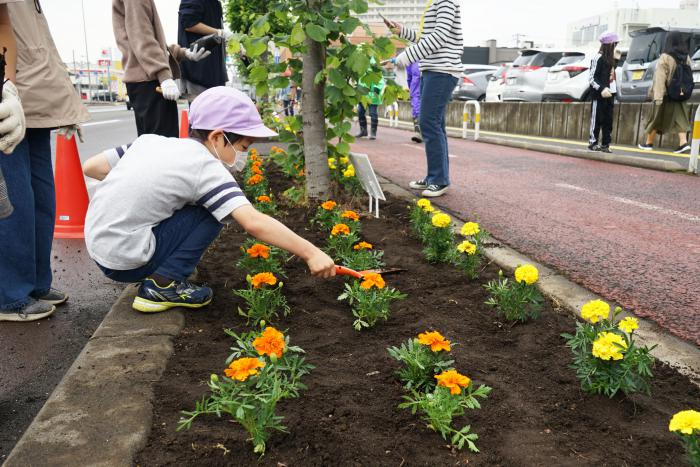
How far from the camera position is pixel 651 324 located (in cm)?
278

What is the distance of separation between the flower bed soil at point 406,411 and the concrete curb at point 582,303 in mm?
126

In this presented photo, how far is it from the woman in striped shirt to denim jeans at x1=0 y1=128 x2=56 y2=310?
3526 millimetres

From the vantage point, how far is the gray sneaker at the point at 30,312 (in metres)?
2.95

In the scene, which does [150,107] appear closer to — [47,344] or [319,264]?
[47,344]

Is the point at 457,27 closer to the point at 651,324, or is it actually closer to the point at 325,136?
the point at 325,136

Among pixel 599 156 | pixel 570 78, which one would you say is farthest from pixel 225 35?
pixel 570 78

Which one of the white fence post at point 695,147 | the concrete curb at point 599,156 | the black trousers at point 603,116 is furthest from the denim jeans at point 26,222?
the black trousers at point 603,116

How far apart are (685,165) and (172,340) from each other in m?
8.79

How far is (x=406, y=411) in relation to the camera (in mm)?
1937

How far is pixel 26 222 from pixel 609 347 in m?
2.57

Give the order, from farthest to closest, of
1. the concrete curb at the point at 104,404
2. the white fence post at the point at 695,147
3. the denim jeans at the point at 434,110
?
1. the white fence post at the point at 695,147
2. the denim jeans at the point at 434,110
3. the concrete curb at the point at 104,404

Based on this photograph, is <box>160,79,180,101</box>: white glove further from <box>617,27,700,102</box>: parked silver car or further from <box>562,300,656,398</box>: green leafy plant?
<box>617,27,700,102</box>: parked silver car

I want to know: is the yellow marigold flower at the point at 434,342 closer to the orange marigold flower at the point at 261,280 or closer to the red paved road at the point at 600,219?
the orange marigold flower at the point at 261,280

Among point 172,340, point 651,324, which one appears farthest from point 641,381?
point 172,340
